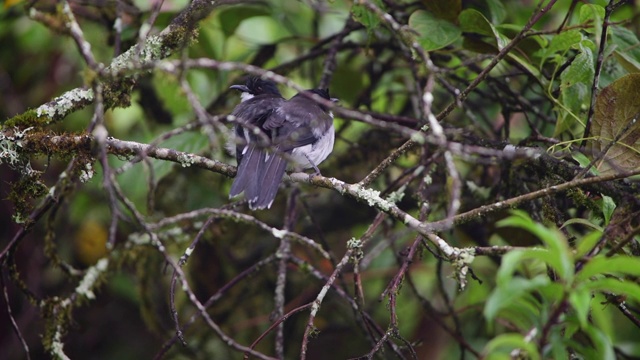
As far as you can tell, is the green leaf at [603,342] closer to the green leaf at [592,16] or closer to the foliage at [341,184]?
the foliage at [341,184]

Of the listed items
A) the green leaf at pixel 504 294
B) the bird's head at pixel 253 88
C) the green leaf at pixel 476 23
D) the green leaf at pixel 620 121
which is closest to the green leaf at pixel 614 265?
the green leaf at pixel 504 294

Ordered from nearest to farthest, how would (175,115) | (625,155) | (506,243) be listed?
(625,155)
(506,243)
(175,115)

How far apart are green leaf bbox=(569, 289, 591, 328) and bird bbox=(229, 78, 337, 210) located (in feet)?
5.09

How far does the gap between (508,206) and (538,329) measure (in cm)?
63

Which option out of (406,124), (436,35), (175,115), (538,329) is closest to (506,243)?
(406,124)

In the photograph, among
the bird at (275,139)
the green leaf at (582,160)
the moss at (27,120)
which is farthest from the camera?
the bird at (275,139)

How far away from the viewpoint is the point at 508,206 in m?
2.19

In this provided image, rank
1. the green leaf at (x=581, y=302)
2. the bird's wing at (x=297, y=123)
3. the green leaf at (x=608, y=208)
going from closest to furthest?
the green leaf at (x=581, y=302) → the green leaf at (x=608, y=208) → the bird's wing at (x=297, y=123)

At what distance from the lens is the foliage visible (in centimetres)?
195

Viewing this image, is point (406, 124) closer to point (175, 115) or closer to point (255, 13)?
point (255, 13)

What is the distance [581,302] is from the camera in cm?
143

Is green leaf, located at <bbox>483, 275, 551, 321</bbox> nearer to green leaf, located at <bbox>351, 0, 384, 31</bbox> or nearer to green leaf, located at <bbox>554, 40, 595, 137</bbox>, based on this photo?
green leaf, located at <bbox>554, 40, 595, 137</bbox>

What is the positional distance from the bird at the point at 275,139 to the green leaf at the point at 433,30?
0.59 m

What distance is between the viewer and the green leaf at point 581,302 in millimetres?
1398
